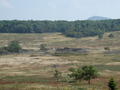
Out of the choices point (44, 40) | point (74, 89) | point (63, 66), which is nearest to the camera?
point (74, 89)

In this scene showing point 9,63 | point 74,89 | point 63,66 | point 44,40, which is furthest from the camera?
point 44,40

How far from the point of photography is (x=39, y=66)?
90875 millimetres

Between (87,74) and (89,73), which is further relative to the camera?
(87,74)

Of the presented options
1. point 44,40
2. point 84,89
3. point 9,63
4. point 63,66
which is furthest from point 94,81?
point 44,40

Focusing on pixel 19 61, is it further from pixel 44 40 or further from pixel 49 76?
pixel 44 40

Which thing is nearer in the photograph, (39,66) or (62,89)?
(62,89)

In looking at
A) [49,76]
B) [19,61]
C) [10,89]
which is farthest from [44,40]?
[10,89]

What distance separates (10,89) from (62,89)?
9.08 m

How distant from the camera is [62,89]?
50.0 m

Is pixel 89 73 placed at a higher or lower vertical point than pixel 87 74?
higher

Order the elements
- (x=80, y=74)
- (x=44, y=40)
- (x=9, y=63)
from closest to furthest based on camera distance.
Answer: (x=80, y=74), (x=9, y=63), (x=44, y=40)

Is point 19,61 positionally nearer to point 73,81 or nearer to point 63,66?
point 63,66

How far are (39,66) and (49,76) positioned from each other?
20.6m

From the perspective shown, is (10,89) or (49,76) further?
(49,76)
